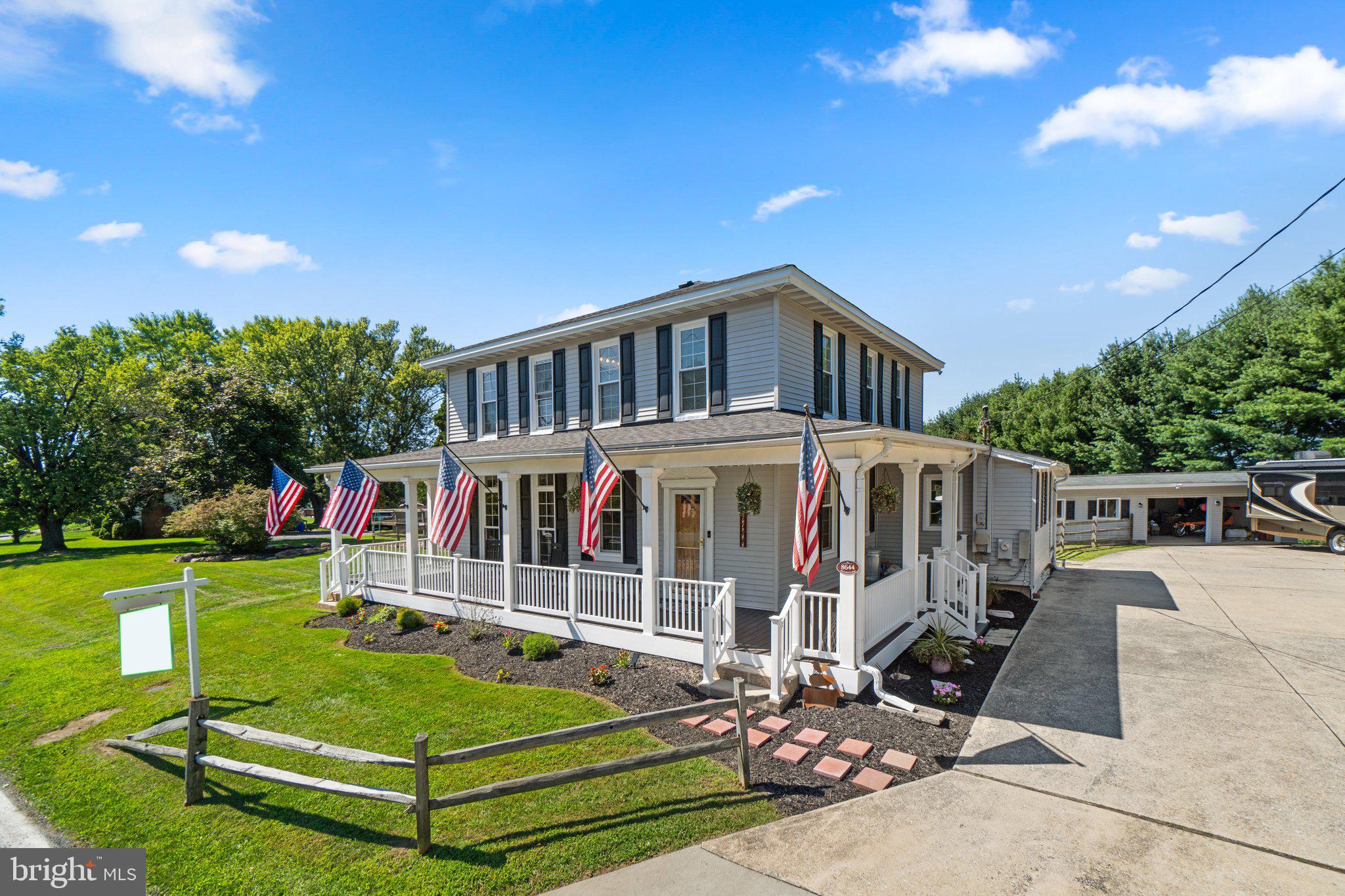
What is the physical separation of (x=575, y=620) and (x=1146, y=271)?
32.9 m

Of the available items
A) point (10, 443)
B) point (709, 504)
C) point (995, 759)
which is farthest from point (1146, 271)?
point (10, 443)

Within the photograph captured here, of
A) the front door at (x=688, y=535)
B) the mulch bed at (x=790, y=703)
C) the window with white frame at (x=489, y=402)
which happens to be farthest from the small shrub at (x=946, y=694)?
the window with white frame at (x=489, y=402)

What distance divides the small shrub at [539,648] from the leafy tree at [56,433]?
30340mm

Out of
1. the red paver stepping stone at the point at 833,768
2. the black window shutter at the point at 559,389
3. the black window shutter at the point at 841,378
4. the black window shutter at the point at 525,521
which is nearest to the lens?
the red paver stepping stone at the point at 833,768

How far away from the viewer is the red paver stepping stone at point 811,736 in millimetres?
6090

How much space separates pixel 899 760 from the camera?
225 inches

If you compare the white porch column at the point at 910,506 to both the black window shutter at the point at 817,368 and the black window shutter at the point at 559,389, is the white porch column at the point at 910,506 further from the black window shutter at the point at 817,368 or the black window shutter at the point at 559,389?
the black window shutter at the point at 559,389

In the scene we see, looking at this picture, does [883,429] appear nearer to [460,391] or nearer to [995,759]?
[995,759]

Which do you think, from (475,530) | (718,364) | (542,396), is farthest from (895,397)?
(475,530)

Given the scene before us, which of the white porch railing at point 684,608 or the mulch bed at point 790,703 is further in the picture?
the white porch railing at point 684,608

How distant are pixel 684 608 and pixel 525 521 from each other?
631 centimetres

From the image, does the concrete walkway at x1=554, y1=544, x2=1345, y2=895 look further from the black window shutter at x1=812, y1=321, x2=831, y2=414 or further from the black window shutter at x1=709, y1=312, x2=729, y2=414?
the black window shutter at x1=709, y1=312, x2=729, y2=414

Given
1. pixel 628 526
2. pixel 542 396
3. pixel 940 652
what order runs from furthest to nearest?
pixel 542 396
pixel 628 526
pixel 940 652

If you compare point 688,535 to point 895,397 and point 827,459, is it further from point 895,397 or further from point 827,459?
point 895,397
